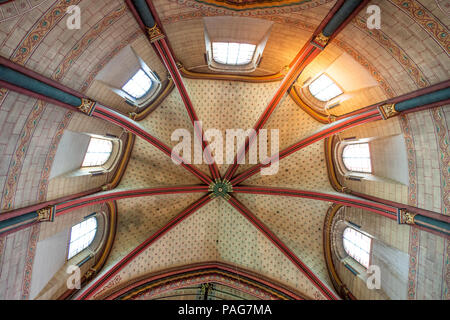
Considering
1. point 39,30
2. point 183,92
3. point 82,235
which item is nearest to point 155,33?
point 183,92

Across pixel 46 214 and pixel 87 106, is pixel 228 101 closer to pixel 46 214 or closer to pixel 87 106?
pixel 87 106

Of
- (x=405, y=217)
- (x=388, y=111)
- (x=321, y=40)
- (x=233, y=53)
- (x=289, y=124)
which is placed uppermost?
(x=233, y=53)

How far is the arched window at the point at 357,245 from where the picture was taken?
10664mm

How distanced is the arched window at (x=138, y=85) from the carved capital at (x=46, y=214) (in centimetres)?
584

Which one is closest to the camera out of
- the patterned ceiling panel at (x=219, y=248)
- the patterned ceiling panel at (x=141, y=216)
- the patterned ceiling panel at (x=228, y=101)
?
the patterned ceiling panel at (x=228, y=101)

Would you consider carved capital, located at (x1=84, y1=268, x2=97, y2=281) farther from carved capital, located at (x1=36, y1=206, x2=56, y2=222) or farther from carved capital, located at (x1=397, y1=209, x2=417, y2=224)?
carved capital, located at (x1=397, y1=209, x2=417, y2=224)

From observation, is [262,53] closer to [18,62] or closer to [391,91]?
[391,91]

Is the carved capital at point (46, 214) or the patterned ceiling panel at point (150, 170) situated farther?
the patterned ceiling panel at point (150, 170)

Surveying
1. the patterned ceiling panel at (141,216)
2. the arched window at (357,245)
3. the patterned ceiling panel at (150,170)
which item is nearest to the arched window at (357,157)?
the arched window at (357,245)

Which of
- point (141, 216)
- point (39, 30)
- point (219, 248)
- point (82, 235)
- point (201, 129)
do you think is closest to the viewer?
point (39, 30)

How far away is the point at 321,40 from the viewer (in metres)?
7.84

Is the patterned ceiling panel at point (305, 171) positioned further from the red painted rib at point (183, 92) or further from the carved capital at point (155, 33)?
the carved capital at point (155, 33)

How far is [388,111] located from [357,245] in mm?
7051

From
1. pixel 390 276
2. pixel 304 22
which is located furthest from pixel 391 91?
pixel 390 276
